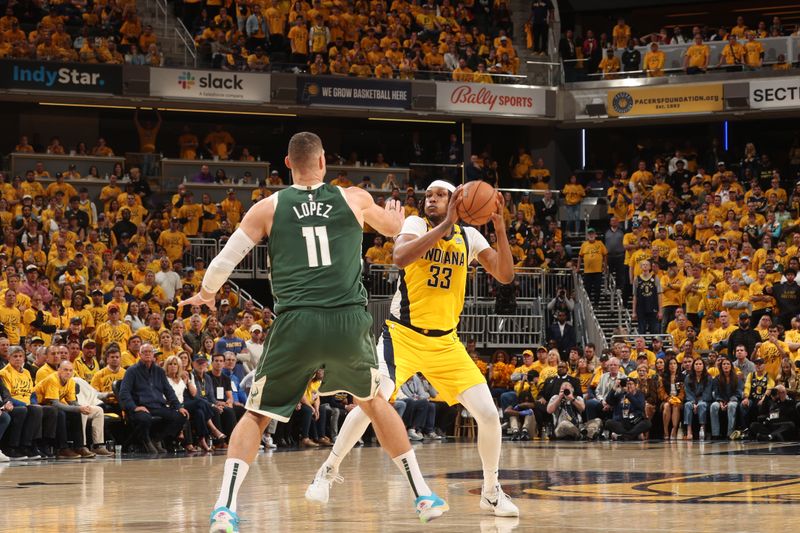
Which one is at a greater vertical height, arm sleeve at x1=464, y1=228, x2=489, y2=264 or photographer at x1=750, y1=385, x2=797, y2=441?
arm sleeve at x1=464, y1=228, x2=489, y2=264

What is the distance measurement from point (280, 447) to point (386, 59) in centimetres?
1647

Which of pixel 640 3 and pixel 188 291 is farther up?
pixel 640 3

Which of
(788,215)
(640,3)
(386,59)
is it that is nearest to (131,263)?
(386,59)

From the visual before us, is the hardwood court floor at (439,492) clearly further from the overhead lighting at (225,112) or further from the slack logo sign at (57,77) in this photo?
the overhead lighting at (225,112)

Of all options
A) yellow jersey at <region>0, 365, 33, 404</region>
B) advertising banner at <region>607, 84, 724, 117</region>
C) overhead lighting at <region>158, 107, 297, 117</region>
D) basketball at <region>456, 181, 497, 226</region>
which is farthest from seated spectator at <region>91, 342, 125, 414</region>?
advertising banner at <region>607, 84, 724, 117</region>

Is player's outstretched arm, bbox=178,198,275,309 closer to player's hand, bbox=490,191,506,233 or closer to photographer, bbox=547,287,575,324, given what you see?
player's hand, bbox=490,191,506,233

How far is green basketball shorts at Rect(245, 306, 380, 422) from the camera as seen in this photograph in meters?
6.78

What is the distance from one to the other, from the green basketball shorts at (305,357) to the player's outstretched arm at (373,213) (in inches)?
21.8

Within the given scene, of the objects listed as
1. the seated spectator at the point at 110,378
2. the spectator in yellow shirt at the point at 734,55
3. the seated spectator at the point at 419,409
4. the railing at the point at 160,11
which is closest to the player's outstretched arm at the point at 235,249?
the seated spectator at the point at 110,378

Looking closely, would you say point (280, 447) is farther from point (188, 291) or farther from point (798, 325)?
point (798, 325)

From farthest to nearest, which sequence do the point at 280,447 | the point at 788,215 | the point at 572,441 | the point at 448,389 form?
the point at 788,215
the point at 572,441
the point at 280,447
the point at 448,389

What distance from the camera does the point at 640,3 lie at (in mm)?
35844

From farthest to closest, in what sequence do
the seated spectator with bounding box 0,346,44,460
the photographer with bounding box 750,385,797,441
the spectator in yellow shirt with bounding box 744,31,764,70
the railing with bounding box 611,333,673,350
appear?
1. the spectator in yellow shirt with bounding box 744,31,764,70
2. the railing with bounding box 611,333,673,350
3. the photographer with bounding box 750,385,797,441
4. the seated spectator with bounding box 0,346,44,460

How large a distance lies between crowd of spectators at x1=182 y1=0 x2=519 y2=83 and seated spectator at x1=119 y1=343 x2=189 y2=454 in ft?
50.3
